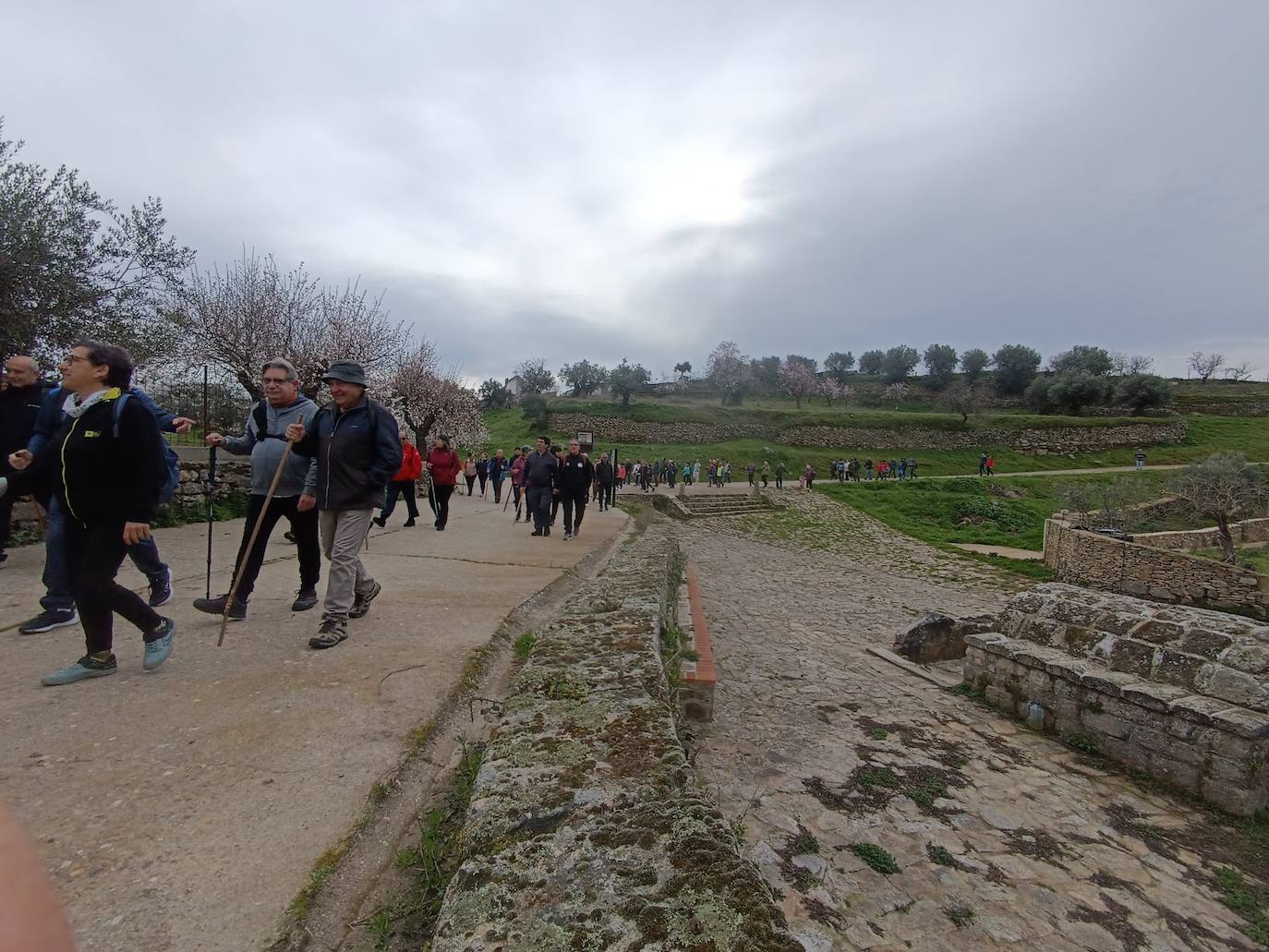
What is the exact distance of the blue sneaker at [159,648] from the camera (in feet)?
11.1

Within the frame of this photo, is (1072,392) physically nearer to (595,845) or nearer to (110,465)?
(595,845)

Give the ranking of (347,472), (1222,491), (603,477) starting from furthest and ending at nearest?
(603,477) < (1222,491) < (347,472)

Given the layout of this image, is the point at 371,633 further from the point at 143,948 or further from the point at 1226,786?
the point at 1226,786

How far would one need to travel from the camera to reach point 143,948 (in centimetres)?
157

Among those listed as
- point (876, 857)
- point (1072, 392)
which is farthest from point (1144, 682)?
point (1072, 392)

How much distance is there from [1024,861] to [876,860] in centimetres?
Result: 86

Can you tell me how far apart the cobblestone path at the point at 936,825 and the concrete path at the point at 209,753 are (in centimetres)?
184

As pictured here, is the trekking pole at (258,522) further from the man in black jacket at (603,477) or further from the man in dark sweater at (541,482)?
the man in black jacket at (603,477)

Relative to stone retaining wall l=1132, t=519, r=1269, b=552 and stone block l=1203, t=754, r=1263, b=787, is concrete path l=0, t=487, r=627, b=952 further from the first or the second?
stone retaining wall l=1132, t=519, r=1269, b=552

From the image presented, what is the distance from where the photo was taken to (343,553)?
4094 mm

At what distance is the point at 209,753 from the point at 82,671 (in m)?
1.36

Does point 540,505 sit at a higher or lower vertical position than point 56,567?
lower

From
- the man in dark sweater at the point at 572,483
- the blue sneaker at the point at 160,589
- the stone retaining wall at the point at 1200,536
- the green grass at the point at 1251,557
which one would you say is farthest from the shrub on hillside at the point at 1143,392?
the blue sneaker at the point at 160,589

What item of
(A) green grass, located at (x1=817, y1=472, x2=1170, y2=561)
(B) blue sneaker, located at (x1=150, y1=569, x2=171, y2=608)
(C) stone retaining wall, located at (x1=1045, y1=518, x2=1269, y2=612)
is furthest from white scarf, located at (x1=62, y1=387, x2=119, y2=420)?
(A) green grass, located at (x1=817, y1=472, x2=1170, y2=561)
